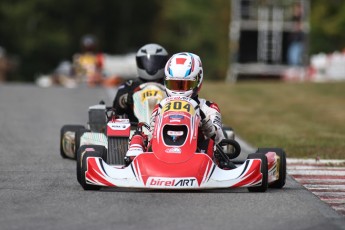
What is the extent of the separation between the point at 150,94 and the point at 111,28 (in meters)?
81.1

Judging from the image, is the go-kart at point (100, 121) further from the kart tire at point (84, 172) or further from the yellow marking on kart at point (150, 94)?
the kart tire at point (84, 172)

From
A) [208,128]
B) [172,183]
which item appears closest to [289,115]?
[208,128]

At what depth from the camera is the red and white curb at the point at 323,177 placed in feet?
36.3

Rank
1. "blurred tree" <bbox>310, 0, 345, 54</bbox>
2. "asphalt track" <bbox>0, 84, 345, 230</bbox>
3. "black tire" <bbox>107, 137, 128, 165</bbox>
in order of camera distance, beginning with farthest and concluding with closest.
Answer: "blurred tree" <bbox>310, 0, 345, 54</bbox> → "black tire" <bbox>107, 137, 128, 165</bbox> → "asphalt track" <bbox>0, 84, 345, 230</bbox>

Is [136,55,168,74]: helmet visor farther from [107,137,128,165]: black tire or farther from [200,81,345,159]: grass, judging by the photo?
[200,81,345,159]: grass

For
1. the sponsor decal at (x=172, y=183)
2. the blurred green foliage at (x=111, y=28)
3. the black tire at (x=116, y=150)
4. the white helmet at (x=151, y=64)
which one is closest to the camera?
the sponsor decal at (x=172, y=183)

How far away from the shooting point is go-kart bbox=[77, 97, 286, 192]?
10.9 metres

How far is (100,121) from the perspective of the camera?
14.9m

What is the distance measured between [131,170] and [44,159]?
376 cm

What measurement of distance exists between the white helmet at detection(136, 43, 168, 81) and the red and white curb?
1917mm

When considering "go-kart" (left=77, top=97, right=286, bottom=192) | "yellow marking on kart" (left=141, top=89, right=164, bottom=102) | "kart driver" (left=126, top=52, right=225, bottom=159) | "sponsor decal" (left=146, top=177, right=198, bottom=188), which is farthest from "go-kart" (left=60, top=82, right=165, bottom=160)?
"sponsor decal" (left=146, top=177, right=198, bottom=188)

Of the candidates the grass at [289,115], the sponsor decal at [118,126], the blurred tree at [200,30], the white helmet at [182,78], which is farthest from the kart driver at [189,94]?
the blurred tree at [200,30]

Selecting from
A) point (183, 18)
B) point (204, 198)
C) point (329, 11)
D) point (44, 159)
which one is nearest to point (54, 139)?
point (44, 159)

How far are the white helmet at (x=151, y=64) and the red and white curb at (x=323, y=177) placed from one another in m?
1.92
